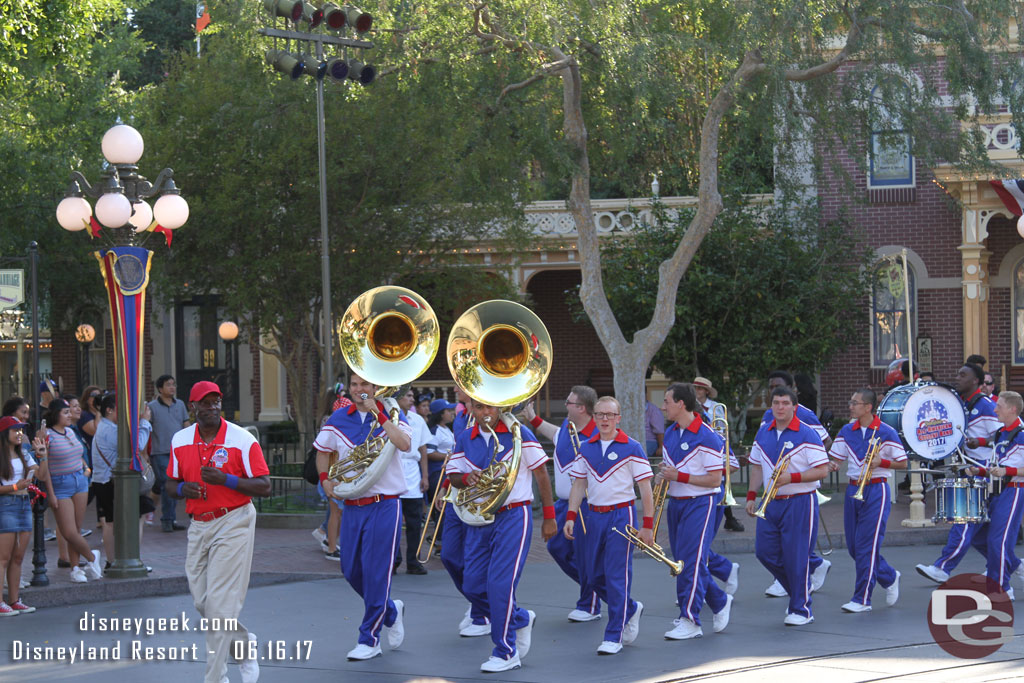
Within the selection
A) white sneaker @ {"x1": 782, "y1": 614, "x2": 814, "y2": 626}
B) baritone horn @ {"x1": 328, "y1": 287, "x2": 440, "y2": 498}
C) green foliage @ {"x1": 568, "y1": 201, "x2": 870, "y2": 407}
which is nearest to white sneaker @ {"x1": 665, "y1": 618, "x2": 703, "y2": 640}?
white sneaker @ {"x1": 782, "y1": 614, "x2": 814, "y2": 626}

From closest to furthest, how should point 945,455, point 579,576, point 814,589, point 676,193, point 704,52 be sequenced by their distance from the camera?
point 579,576, point 814,589, point 945,455, point 704,52, point 676,193

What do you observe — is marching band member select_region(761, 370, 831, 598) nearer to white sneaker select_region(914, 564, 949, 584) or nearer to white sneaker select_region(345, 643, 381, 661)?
white sneaker select_region(914, 564, 949, 584)

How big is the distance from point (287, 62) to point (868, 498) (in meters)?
9.07

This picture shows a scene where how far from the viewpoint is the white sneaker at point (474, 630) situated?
920cm

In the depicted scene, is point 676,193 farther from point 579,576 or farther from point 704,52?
point 579,576

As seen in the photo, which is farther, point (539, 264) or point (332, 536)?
point (539, 264)

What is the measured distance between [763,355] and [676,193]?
18.7 ft

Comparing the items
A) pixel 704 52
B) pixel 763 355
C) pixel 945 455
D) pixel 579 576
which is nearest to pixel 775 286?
pixel 763 355

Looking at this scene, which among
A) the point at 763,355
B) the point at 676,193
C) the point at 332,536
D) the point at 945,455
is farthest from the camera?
the point at 676,193

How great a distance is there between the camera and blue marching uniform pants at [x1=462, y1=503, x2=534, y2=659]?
798 cm

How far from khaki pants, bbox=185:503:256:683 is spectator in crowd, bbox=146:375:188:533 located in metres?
7.80

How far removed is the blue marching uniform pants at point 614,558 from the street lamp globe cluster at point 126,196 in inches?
211

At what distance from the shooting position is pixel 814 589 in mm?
10859

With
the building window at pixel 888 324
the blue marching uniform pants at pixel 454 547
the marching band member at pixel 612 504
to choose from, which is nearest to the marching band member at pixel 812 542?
the marching band member at pixel 612 504
